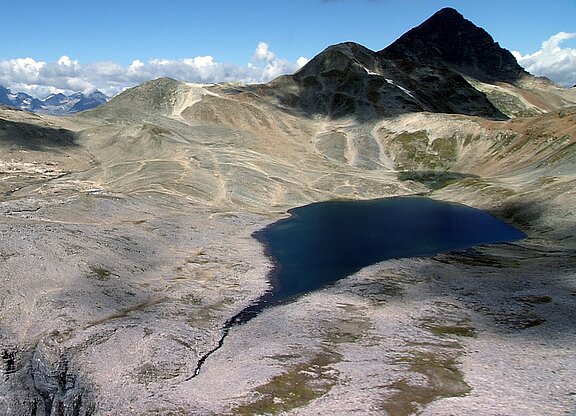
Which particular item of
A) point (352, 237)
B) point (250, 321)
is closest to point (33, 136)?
point (352, 237)

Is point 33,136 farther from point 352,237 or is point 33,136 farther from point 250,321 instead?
point 250,321

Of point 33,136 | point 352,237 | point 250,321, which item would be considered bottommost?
point 250,321

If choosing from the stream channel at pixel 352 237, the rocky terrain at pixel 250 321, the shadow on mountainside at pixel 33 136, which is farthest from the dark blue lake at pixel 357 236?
the shadow on mountainside at pixel 33 136

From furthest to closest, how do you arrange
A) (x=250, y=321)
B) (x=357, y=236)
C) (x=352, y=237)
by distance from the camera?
(x=357, y=236), (x=352, y=237), (x=250, y=321)

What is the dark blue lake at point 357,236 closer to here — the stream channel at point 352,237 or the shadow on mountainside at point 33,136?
the stream channel at point 352,237

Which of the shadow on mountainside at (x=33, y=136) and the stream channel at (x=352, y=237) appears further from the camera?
the shadow on mountainside at (x=33, y=136)

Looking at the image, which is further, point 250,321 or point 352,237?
point 352,237

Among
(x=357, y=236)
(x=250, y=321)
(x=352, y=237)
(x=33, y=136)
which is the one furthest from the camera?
(x=33, y=136)

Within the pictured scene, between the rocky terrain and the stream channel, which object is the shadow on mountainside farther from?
the stream channel

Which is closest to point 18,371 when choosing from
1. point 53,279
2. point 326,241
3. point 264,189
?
point 53,279
